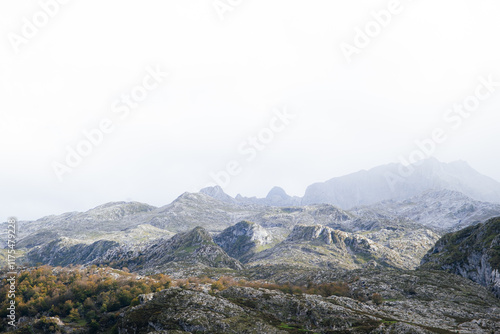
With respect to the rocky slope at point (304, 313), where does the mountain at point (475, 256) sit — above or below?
below

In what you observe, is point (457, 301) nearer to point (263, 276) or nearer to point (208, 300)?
point (208, 300)

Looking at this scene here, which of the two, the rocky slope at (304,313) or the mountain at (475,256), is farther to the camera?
the mountain at (475,256)

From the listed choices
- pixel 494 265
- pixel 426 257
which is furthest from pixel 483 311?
pixel 426 257

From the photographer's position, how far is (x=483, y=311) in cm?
7869

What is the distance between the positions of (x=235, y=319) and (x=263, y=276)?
13169 centimetres

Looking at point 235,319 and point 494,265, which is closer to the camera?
point 235,319

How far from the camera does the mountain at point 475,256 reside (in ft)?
384

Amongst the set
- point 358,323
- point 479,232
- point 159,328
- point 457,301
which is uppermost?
point 159,328

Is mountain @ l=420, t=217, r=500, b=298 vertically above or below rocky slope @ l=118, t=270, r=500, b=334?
below

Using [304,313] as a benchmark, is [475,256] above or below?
below

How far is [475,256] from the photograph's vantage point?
137250 mm

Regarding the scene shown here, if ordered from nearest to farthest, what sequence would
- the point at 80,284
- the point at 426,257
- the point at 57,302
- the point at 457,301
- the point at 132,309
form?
the point at 132,309 → the point at 457,301 → the point at 57,302 → the point at 80,284 → the point at 426,257

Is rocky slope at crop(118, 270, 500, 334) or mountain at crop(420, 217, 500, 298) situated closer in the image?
rocky slope at crop(118, 270, 500, 334)

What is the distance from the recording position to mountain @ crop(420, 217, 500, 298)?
11700 cm
